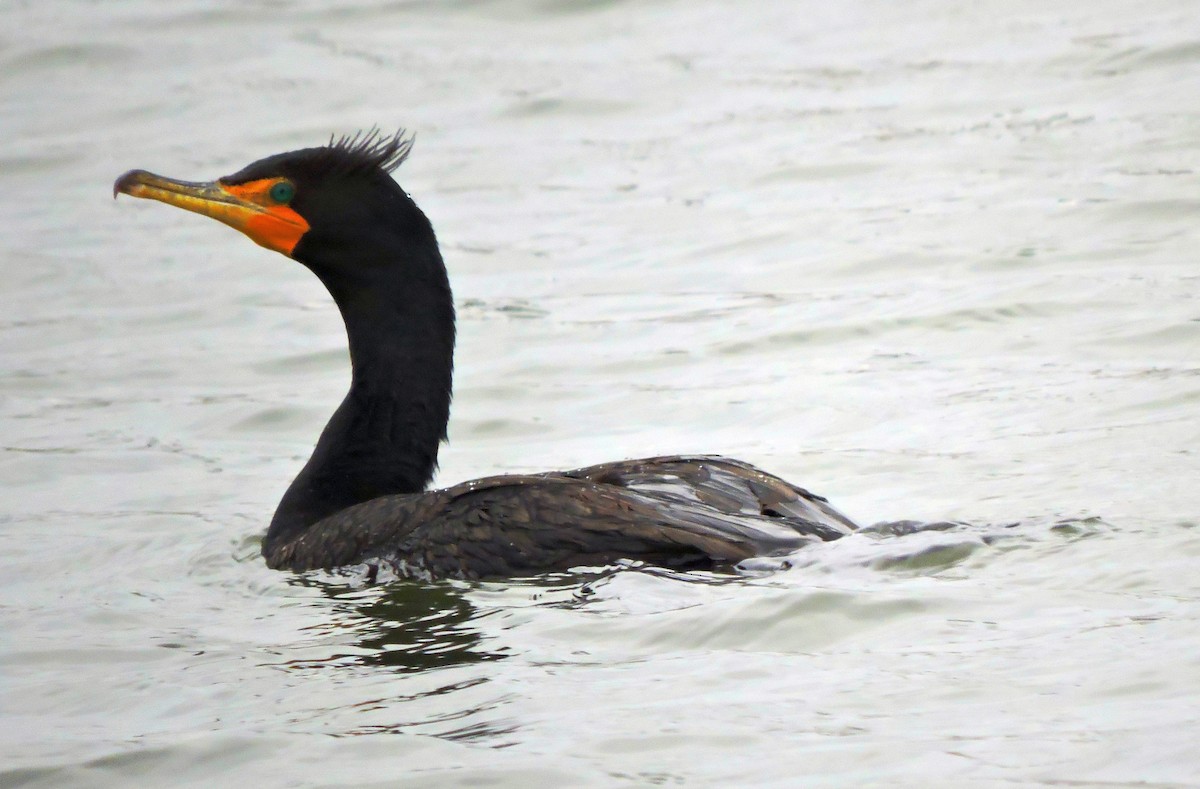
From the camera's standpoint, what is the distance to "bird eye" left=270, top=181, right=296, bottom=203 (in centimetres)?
630

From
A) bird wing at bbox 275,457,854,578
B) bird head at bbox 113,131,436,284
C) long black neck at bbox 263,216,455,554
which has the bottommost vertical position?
bird wing at bbox 275,457,854,578

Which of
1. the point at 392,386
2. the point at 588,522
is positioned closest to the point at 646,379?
the point at 392,386

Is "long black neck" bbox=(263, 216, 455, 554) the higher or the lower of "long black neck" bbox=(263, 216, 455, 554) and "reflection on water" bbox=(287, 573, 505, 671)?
the higher

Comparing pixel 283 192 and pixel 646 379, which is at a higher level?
pixel 283 192

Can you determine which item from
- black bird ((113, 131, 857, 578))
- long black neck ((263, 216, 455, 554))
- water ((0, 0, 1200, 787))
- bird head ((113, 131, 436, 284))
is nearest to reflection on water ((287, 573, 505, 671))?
water ((0, 0, 1200, 787))

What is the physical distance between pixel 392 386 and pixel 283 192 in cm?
80

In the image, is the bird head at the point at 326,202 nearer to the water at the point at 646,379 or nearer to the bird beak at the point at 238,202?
the bird beak at the point at 238,202

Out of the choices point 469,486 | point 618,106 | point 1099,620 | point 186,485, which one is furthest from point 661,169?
point 1099,620

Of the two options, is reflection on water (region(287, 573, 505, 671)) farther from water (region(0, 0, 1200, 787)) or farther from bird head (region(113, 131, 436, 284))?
bird head (region(113, 131, 436, 284))

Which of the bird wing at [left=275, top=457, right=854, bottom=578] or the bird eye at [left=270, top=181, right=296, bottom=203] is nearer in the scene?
the bird wing at [left=275, top=457, right=854, bottom=578]

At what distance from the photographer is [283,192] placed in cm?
630

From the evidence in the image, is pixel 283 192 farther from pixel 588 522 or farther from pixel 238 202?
pixel 588 522

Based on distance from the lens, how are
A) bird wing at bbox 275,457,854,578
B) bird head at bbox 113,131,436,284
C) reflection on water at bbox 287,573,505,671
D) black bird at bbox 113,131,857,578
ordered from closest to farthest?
1. reflection on water at bbox 287,573,505,671
2. bird wing at bbox 275,457,854,578
3. black bird at bbox 113,131,857,578
4. bird head at bbox 113,131,436,284

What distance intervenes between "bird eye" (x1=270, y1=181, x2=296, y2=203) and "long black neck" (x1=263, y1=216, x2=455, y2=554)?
0.32 metres
